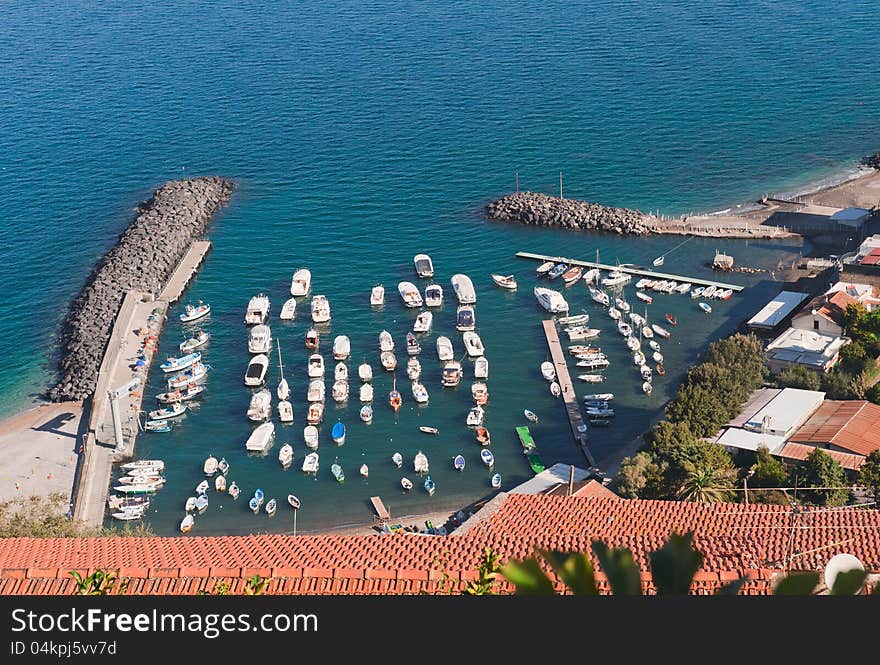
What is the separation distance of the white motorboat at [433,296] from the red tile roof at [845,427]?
1053 inches

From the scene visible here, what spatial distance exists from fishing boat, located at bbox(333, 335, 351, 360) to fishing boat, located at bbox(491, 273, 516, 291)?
12384 millimetres

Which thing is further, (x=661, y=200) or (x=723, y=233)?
(x=661, y=200)

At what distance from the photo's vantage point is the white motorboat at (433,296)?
230 feet

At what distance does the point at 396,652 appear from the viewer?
1211 cm

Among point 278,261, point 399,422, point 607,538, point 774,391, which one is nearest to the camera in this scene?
point 607,538

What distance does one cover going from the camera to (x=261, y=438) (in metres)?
56.4

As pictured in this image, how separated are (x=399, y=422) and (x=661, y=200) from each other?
123ft

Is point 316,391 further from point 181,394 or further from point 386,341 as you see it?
point 181,394

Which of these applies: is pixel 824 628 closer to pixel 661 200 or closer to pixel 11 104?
pixel 661 200

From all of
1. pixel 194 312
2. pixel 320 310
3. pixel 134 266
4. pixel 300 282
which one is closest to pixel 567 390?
pixel 320 310

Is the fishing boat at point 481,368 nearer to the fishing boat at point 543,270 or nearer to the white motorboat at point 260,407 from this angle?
the white motorboat at point 260,407

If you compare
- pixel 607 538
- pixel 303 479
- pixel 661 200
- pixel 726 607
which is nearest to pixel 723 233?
pixel 661 200

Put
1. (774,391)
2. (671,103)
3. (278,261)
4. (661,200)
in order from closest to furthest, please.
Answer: (774,391), (278,261), (661,200), (671,103)

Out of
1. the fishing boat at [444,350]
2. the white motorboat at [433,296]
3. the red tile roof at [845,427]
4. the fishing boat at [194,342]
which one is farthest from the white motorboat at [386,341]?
the red tile roof at [845,427]
